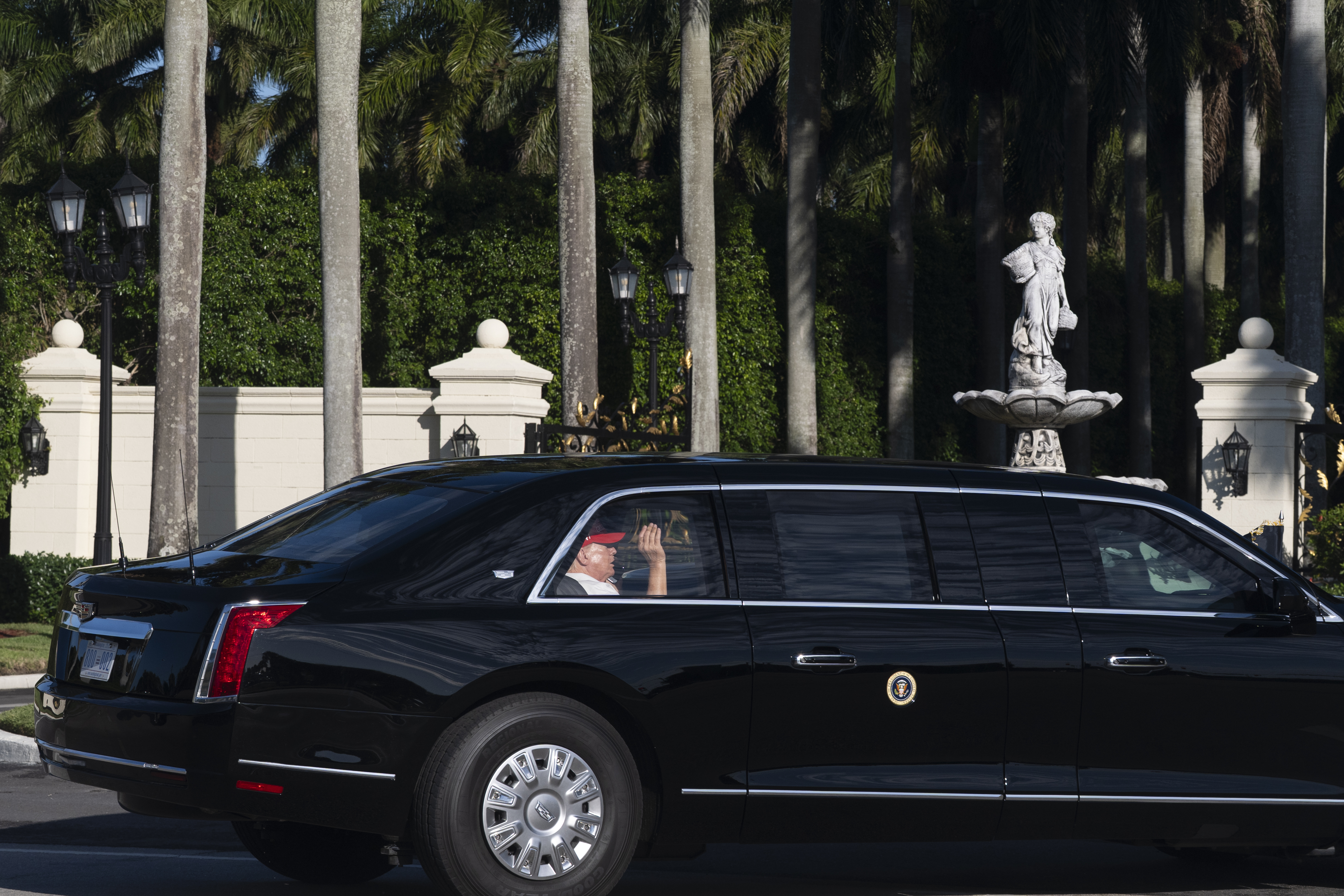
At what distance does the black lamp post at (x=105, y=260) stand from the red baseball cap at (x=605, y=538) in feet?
38.3

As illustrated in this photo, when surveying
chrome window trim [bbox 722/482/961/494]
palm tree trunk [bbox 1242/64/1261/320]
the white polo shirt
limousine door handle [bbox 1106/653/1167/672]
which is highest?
palm tree trunk [bbox 1242/64/1261/320]

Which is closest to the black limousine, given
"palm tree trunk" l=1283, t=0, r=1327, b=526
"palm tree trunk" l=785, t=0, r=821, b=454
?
"palm tree trunk" l=1283, t=0, r=1327, b=526

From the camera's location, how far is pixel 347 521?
6004mm

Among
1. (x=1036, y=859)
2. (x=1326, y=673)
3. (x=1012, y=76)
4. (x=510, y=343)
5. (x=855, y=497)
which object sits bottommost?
(x=1036, y=859)

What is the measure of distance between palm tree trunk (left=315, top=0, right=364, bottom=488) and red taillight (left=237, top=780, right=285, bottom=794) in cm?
1384

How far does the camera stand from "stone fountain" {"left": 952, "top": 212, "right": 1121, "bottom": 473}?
15578 mm

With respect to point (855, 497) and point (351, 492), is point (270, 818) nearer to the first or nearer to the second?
point (351, 492)

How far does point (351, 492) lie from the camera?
20.8ft

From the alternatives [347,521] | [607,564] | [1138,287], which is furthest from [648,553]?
[1138,287]

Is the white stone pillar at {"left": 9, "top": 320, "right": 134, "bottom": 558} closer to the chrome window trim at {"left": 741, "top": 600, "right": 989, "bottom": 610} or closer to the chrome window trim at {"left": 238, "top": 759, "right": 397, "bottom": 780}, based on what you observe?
the chrome window trim at {"left": 238, "top": 759, "right": 397, "bottom": 780}

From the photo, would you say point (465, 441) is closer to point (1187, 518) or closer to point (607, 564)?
point (1187, 518)

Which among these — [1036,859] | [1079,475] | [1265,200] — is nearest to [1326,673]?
[1079,475]

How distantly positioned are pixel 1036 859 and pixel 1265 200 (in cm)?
4086

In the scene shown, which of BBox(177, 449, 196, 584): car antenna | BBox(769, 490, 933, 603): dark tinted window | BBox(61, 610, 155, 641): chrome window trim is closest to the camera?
BBox(61, 610, 155, 641): chrome window trim
